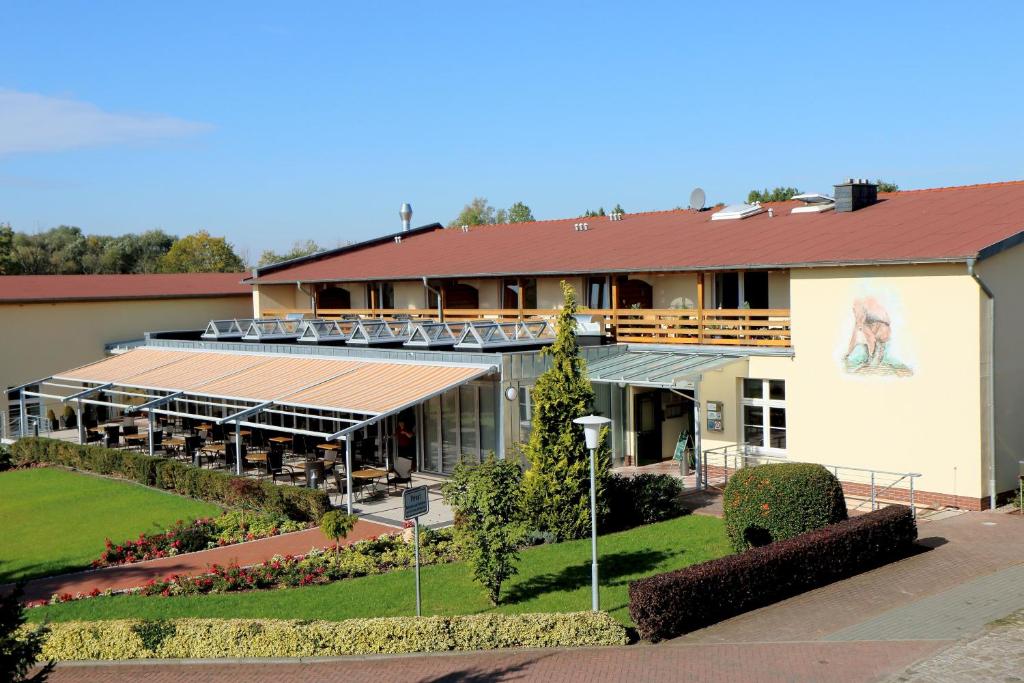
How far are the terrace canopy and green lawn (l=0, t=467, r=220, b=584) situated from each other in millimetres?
2092

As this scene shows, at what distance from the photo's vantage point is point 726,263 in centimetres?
2098

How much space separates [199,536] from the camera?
17531 millimetres

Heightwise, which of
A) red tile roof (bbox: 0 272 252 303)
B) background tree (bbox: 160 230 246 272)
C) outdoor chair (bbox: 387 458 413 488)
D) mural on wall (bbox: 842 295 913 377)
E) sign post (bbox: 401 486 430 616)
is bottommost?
outdoor chair (bbox: 387 458 413 488)

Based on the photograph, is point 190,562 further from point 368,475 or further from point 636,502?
point 636,502

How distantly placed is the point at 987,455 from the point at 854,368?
2.81 metres

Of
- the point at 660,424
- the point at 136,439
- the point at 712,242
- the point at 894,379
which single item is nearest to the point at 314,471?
the point at 660,424

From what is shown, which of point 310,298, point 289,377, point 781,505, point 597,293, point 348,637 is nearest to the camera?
point 348,637

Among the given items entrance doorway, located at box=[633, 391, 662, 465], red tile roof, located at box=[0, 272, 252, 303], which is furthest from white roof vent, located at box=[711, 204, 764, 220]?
red tile roof, located at box=[0, 272, 252, 303]

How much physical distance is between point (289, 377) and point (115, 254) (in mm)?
61017

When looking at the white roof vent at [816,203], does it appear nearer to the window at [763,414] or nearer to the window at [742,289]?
the window at [742,289]

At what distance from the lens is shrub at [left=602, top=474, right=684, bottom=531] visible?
672 inches

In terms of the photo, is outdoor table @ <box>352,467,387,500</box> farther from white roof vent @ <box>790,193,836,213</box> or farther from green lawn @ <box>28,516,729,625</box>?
white roof vent @ <box>790,193,836,213</box>

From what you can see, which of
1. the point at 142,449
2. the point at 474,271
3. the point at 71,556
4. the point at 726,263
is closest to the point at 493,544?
the point at 71,556

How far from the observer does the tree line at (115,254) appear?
246ft
